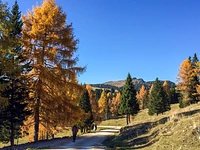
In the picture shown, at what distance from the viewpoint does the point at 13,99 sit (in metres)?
19.5

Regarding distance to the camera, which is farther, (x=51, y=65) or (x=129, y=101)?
(x=129, y=101)

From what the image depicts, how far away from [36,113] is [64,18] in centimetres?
902

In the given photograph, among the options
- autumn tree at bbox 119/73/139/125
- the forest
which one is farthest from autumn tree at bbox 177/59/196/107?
the forest

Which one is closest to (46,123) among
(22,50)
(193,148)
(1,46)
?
(22,50)

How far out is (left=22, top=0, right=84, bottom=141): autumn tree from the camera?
20297mm

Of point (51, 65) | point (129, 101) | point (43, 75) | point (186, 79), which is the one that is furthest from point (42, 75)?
point (186, 79)

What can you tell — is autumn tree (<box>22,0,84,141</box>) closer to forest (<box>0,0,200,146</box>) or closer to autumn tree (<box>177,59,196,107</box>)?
forest (<box>0,0,200,146</box>)

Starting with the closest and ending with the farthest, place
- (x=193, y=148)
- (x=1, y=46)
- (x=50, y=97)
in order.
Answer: (x=193, y=148), (x=1, y=46), (x=50, y=97)

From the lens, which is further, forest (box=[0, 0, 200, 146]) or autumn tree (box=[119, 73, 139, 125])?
autumn tree (box=[119, 73, 139, 125])

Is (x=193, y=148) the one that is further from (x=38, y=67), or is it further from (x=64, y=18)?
(x=64, y=18)

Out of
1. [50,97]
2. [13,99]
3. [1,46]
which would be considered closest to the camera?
[1,46]

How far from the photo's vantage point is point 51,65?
21062 mm

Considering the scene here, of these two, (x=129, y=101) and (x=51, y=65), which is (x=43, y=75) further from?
(x=129, y=101)

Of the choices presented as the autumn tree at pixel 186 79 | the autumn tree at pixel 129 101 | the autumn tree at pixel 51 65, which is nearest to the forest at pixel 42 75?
the autumn tree at pixel 51 65
